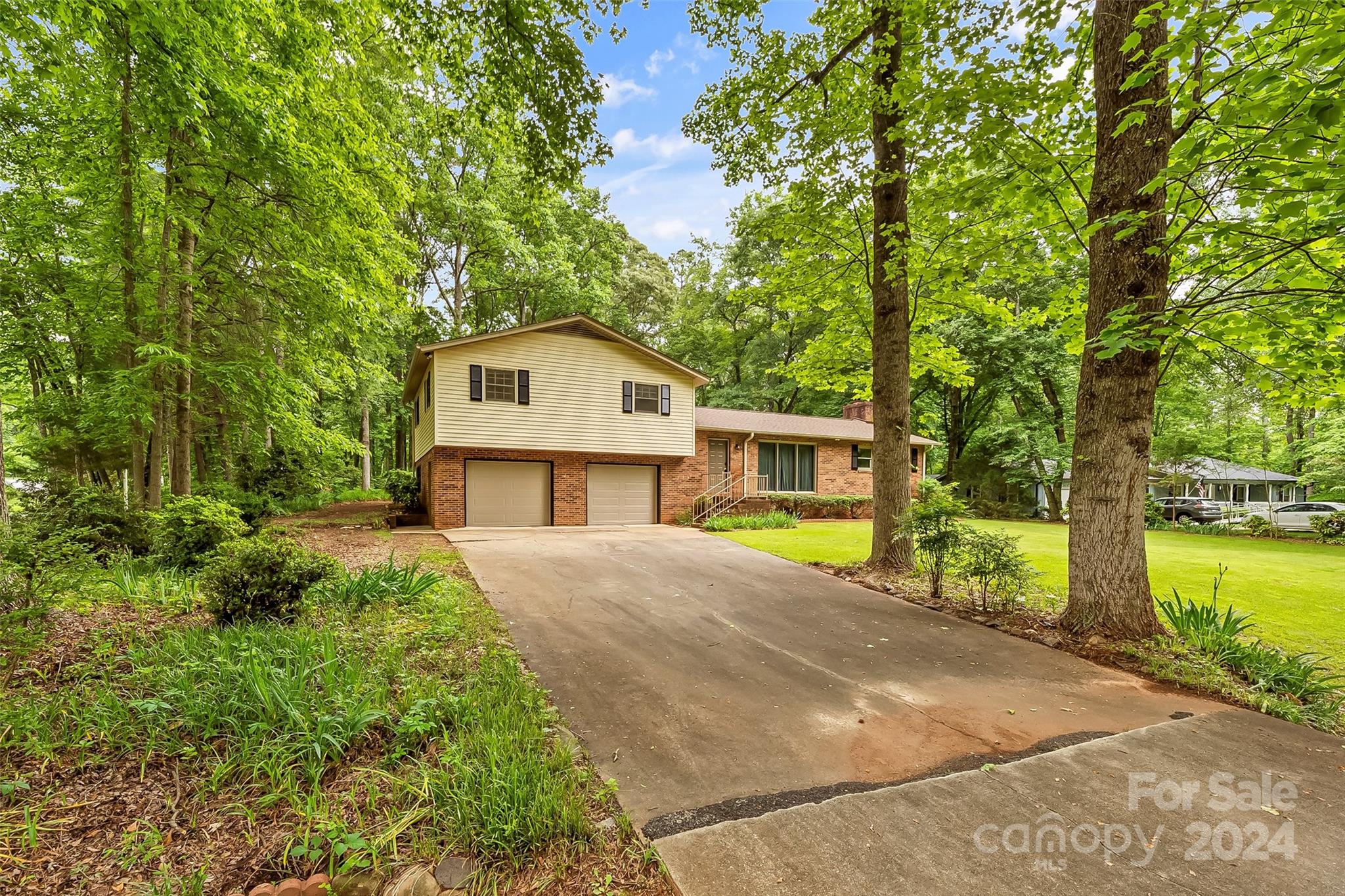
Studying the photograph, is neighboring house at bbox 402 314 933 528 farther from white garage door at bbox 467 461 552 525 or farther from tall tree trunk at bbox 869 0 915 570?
tall tree trunk at bbox 869 0 915 570

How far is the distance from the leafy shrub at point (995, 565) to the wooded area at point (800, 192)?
28.8 inches

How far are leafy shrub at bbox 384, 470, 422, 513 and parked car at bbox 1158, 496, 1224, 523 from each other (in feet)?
94.7

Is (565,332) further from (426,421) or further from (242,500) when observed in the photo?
(242,500)

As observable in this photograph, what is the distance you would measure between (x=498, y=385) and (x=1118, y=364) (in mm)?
12995

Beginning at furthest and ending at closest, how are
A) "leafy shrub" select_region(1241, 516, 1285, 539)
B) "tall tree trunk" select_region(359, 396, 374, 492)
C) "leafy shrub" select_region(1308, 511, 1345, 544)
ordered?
"tall tree trunk" select_region(359, 396, 374, 492) < "leafy shrub" select_region(1241, 516, 1285, 539) < "leafy shrub" select_region(1308, 511, 1345, 544)

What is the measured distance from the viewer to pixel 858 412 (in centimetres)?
2381

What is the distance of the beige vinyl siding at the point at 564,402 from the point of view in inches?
538

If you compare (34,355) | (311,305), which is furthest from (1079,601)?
(34,355)

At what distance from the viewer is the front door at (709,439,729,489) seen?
18188 millimetres

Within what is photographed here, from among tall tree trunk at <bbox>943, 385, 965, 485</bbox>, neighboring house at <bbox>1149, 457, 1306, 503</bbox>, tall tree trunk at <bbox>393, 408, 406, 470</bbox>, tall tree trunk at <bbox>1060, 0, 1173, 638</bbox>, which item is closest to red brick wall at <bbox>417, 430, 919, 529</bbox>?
tall tree trunk at <bbox>943, 385, 965, 485</bbox>

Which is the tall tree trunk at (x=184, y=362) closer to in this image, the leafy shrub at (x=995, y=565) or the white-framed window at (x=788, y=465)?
the leafy shrub at (x=995, y=565)

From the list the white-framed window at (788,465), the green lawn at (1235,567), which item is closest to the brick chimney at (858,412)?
the white-framed window at (788,465)

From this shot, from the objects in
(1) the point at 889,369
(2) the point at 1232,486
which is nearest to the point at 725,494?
(1) the point at 889,369

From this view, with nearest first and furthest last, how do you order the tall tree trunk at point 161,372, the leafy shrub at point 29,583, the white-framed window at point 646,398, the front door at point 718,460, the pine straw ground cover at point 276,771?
the pine straw ground cover at point 276,771
the leafy shrub at point 29,583
the tall tree trunk at point 161,372
the white-framed window at point 646,398
the front door at point 718,460
